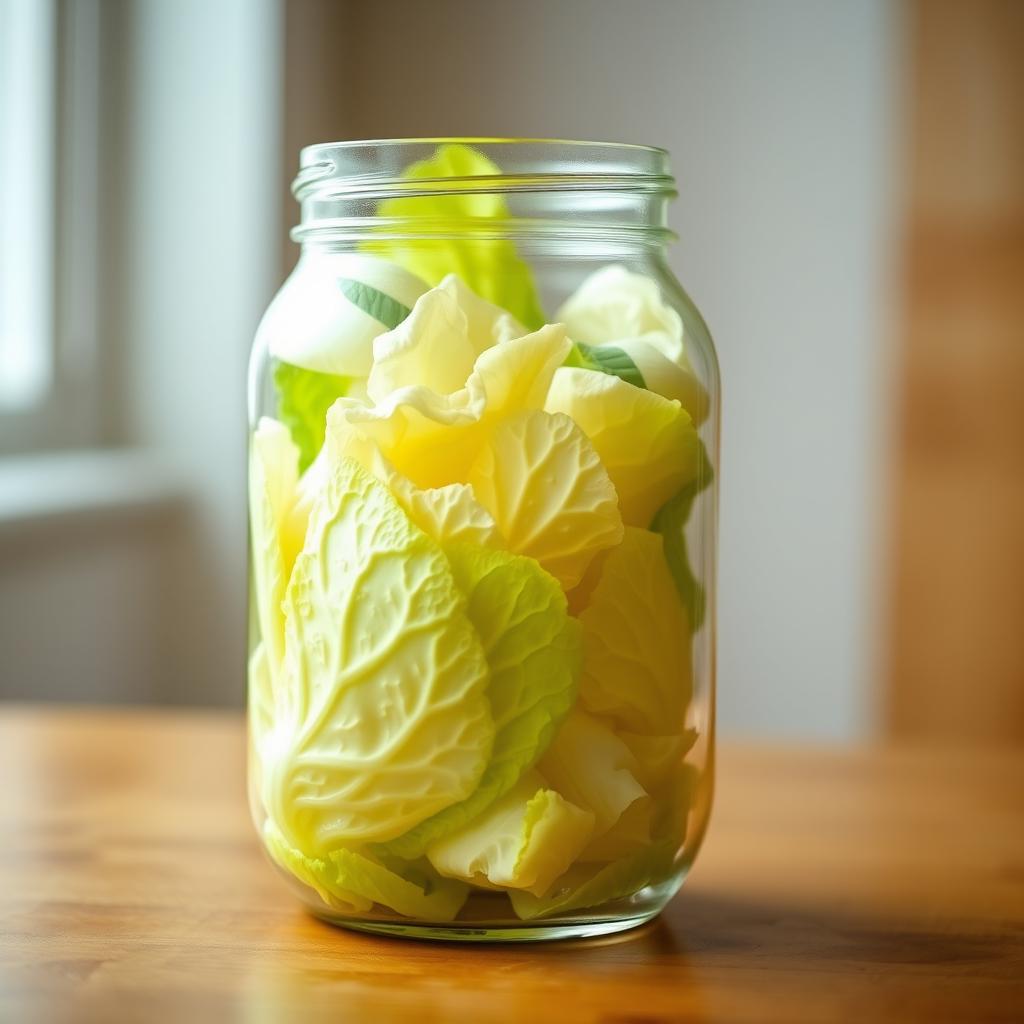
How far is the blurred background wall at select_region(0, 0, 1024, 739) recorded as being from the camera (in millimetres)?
1924

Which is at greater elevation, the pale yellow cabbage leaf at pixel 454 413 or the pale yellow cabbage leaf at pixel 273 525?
the pale yellow cabbage leaf at pixel 454 413

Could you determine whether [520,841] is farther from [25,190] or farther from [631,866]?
[25,190]

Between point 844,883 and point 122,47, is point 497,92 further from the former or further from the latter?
point 844,883

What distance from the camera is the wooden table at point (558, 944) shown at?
477 millimetres

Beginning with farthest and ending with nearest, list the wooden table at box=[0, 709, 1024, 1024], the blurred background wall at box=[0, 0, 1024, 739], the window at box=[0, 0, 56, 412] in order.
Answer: the blurred background wall at box=[0, 0, 1024, 739] → the window at box=[0, 0, 56, 412] → the wooden table at box=[0, 709, 1024, 1024]

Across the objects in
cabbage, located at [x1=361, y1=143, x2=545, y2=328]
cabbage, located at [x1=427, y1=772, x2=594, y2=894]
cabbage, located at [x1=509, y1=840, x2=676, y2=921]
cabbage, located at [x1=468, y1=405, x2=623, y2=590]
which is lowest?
cabbage, located at [x1=509, y1=840, x2=676, y2=921]

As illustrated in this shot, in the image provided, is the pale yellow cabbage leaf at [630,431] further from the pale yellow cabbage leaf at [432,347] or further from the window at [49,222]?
the window at [49,222]

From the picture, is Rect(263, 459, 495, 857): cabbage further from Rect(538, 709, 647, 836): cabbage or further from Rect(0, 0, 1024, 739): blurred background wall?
Rect(0, 0, 1024, 739): blurred background wall

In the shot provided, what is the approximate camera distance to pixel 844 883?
0.64 m

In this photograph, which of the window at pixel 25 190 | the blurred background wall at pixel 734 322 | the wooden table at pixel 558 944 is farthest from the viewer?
the blurred background wall at pixel 734 322

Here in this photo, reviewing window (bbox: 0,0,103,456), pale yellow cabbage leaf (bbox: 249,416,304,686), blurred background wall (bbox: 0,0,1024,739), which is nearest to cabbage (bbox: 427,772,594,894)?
pale yellow cabbage leaf (bbox: 249,416,304,686)

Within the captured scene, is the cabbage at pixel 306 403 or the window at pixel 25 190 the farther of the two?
the window at pixel 25 190

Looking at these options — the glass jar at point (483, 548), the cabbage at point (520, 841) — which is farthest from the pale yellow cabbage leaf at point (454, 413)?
the cabbage at point (520, 841)

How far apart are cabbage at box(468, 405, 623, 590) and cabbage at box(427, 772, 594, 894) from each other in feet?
0.25
